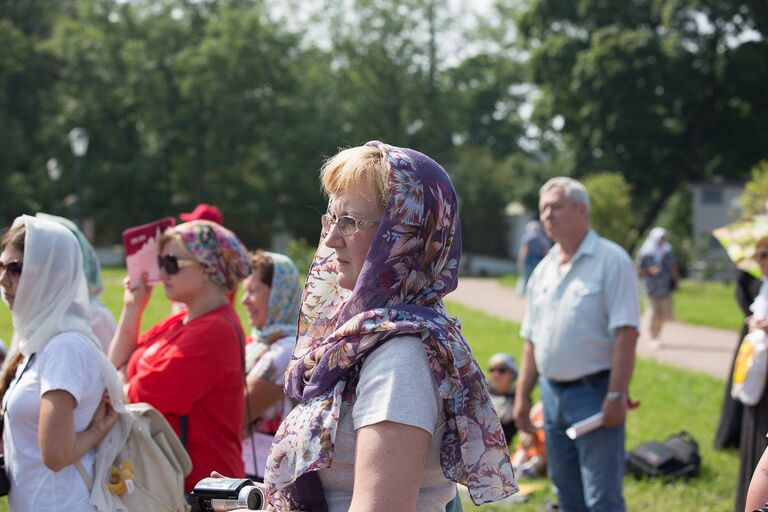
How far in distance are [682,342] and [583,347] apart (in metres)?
11.1

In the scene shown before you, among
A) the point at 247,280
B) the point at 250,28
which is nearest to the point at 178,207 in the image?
the point at 250,28

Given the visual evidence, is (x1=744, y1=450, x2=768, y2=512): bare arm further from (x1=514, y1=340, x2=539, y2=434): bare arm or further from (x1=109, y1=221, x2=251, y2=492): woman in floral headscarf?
(x1=514, y1=340, x2=539, y2=434): bare arm

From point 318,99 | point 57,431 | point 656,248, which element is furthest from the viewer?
point 318,99

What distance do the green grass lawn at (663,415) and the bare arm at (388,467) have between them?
4.67 metres

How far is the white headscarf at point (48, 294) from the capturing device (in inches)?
127

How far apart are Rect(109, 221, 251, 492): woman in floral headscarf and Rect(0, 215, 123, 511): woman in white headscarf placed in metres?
0.35

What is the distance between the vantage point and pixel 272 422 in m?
4.51

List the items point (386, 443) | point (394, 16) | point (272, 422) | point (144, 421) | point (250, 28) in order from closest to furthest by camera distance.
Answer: point (386, 443) < point (144, 421) < point (272, 422) < point (250, 28) < point (394, 16)

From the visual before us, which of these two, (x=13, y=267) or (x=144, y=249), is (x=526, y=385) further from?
(x=13, y=267)

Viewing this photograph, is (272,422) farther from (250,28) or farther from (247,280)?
(250,28)

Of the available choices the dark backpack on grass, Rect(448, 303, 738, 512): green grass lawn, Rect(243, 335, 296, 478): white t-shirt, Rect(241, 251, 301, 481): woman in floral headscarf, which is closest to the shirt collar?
Rect(241, 251, 301, 481): woman in floral headscarf

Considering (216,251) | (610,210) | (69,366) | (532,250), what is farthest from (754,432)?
(610,210)

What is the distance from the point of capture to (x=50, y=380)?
307 centimetres

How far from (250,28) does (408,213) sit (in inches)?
1736
